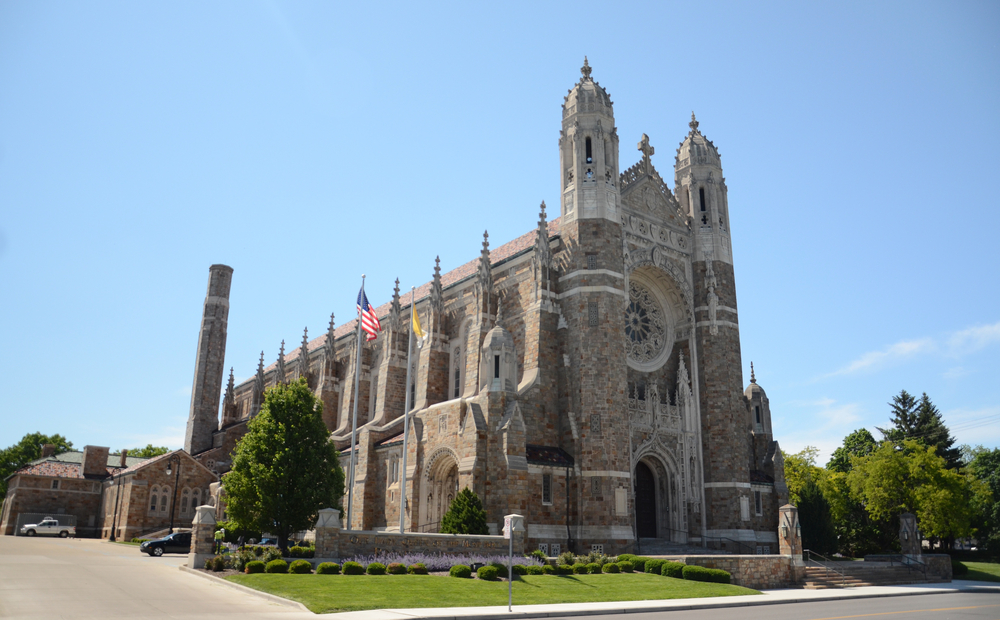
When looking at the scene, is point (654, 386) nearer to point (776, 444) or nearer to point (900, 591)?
point (776, 444)

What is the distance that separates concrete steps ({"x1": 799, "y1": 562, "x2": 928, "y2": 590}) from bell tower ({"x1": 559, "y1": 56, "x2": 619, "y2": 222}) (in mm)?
18420

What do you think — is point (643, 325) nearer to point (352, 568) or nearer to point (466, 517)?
point (466, 517)

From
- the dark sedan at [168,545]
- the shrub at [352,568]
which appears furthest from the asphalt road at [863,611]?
the dark sedan at [168,545]

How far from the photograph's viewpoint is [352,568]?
22125 millimetres

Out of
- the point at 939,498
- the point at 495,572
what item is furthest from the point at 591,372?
the point at 939,498

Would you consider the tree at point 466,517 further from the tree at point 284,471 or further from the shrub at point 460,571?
the tree at point 284,471

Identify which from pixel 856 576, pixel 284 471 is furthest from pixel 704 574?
pixel 284 471

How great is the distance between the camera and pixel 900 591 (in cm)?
2645

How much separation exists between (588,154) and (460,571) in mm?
23106

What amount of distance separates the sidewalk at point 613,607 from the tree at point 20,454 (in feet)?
249

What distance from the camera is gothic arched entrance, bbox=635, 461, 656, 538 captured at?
117 feet

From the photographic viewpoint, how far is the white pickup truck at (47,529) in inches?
2085

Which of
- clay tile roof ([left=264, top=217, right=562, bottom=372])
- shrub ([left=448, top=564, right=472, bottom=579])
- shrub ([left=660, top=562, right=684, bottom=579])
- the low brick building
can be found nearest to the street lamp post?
the low brick building

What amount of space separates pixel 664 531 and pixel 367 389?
22.2m
